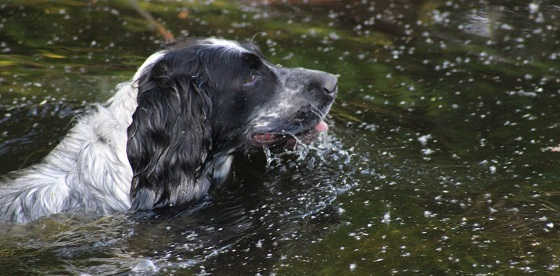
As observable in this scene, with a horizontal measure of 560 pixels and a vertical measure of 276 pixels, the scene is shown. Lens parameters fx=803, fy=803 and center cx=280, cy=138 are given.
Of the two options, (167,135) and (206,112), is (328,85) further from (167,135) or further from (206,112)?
(167,135)

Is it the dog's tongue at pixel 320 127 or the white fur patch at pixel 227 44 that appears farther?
the dog's tongue at pixel 320 127

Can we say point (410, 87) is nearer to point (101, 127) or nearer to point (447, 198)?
point (447, 198)

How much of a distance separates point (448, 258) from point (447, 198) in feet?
2.32

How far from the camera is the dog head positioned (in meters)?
4.66

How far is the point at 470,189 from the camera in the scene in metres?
4.71

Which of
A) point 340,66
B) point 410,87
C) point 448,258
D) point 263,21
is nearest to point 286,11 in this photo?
point 263,21

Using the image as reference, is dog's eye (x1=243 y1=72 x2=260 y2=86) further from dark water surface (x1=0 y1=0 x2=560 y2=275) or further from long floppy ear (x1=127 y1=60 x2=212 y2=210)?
dark water surface (x1=0 y1=0 x2=560 y2=275)

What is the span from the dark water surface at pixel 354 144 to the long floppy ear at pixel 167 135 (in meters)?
0.17

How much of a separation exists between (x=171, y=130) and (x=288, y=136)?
0.76 meters

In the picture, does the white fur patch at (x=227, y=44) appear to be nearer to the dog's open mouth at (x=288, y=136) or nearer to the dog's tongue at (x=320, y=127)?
the dog's open mouth at (x=288, y=136)

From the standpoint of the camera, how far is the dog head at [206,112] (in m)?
4.66

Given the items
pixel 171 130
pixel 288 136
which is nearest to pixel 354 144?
pixel 288 136

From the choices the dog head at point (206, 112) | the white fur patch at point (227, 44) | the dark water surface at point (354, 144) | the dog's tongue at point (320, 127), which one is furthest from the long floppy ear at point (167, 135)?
the dog's tongue at point (320, 127)

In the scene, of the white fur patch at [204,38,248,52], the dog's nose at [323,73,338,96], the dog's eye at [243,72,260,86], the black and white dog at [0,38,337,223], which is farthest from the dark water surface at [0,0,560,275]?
the white fur patch at [204,38,248,52]
